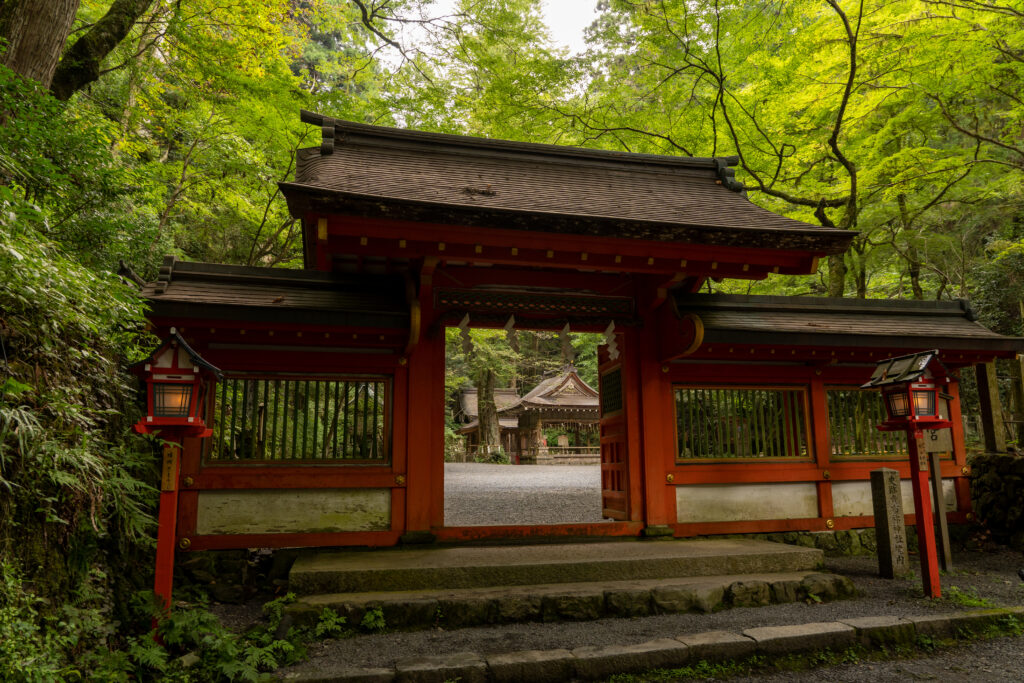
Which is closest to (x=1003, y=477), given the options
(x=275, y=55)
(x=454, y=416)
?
(x=275, y=55)

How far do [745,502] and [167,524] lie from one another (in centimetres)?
566

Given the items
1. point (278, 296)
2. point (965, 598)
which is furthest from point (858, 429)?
point (278, 296)

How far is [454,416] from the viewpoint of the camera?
35125 mm

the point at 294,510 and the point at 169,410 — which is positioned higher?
the point at 169,410

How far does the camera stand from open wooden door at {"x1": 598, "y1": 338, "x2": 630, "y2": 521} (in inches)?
255

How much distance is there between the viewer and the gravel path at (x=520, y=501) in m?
8.59

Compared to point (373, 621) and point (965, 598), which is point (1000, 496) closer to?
point (965, 598)

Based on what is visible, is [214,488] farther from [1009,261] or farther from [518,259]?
[1009,261]

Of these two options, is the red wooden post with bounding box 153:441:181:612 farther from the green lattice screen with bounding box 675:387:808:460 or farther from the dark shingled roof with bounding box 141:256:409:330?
the green lattice screen with bounding box 675:387:808:460

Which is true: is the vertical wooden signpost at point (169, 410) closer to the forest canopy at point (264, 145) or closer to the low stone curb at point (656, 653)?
the forest canopy at point (264, 145)

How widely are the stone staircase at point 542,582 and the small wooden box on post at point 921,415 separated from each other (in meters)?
0.74

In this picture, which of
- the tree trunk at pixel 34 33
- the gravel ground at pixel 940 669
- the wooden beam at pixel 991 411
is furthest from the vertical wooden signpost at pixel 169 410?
the wooden beam at pixel 991 411

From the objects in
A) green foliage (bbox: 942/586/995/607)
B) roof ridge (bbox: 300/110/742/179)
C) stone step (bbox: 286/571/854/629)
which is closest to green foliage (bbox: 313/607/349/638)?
stone step (bbox: 286/571/854/629)

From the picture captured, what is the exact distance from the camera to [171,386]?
3.88 metres
